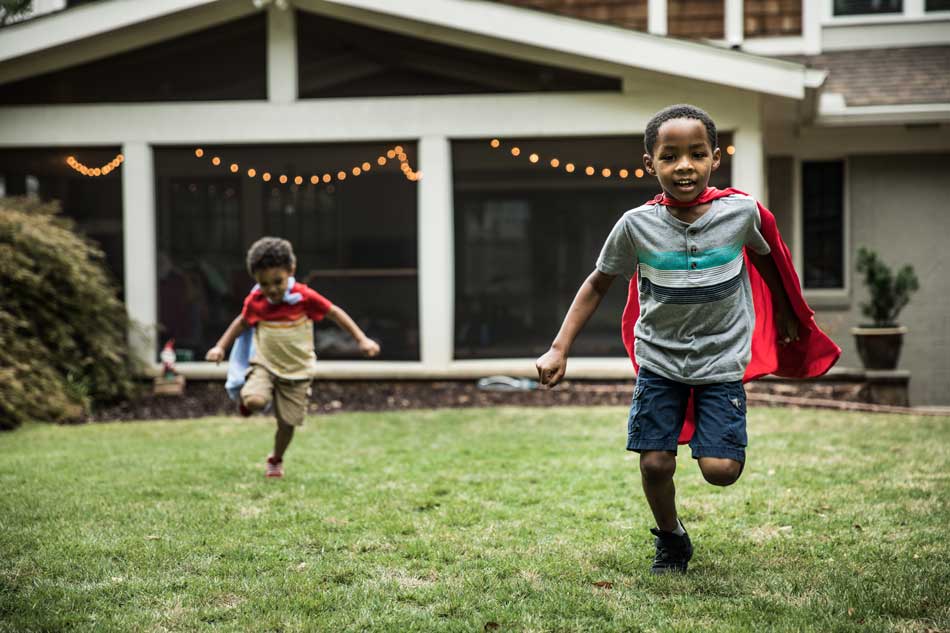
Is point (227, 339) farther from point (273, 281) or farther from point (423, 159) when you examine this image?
point (423, 159)

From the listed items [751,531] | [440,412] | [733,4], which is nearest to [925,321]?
[733,4]

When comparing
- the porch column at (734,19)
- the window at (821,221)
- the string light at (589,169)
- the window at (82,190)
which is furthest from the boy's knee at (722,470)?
the porch column at (734,19)

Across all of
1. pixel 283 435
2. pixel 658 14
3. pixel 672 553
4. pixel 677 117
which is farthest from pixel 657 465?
pixel 658 14

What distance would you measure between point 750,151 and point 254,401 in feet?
20.5

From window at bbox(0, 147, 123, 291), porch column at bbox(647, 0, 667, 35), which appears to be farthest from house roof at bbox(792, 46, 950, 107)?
window at bbox(0, 147, 123, 291)

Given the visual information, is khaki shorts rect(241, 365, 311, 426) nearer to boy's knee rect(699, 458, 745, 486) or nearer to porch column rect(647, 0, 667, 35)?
boy's knee rect(699, 458, 745, 486)

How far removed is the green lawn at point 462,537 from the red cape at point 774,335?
74 centimetres

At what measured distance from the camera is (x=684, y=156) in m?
3.51

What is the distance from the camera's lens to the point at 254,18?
10406 mm

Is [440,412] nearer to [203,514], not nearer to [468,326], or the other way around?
[468,326]

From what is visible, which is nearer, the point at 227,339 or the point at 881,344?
the point at 227,339

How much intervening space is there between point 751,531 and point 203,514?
102 inches

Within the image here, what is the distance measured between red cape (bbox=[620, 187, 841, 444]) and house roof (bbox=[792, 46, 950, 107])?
23.1 ft

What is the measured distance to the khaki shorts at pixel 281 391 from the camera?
576cm
